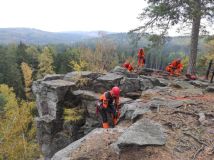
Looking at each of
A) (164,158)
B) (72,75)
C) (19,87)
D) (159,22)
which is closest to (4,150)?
(72,75)

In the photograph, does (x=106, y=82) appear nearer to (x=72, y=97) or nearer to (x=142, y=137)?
(x=72, y=97)

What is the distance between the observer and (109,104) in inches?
437

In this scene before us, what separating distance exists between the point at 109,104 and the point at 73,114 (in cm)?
806

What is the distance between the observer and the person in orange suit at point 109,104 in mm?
10859

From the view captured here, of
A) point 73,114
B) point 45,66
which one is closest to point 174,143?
point 73,114

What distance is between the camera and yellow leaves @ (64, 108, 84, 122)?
18163 millimetres

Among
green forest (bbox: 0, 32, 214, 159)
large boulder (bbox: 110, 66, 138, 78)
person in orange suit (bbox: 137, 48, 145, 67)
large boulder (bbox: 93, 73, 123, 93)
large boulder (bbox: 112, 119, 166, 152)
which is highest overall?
person in orange suit (bbox: 137, 48, 145, 67)

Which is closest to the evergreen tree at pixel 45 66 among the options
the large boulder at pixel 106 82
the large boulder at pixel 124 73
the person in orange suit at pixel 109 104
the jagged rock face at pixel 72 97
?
the jagged rock face at pixel 72 97

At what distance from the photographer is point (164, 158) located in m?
6.65

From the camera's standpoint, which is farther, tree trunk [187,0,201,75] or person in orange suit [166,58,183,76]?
person in orange suit [166,58,183,76]

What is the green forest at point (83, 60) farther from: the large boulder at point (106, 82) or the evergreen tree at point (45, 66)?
the large boulder at point (106, 82)

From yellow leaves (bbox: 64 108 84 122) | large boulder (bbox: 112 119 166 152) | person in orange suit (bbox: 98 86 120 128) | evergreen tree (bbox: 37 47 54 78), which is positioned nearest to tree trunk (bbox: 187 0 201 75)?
yellow leaves (bbox: 64 108 84 122)

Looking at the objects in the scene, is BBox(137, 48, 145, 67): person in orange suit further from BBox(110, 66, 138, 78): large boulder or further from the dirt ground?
the dirt ground

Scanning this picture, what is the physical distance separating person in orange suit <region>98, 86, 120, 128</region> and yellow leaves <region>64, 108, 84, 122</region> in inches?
286
